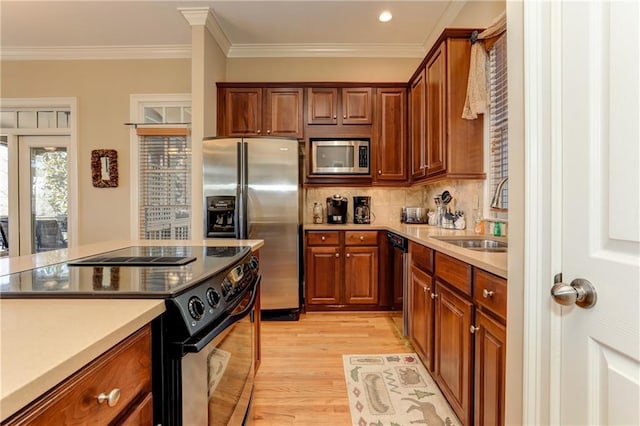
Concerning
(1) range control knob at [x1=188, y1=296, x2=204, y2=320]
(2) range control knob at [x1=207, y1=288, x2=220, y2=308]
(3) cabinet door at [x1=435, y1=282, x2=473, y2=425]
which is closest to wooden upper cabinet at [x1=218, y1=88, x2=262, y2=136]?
(3) cabinet door at [x1=435, y1=282, x2=473, y2=425]

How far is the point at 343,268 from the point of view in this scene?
327cm

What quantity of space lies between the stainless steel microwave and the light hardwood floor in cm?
153

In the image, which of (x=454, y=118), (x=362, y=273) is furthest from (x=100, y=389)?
(x=362, y=273)

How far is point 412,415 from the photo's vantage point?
1.71m

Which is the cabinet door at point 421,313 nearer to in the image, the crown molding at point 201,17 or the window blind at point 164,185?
the window blind at point 164,185

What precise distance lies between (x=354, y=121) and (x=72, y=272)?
3.00m

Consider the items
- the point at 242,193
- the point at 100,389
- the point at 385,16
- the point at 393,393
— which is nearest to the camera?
the point at 100,389

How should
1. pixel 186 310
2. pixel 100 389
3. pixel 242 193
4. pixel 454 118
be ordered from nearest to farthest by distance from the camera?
pixel 100 389, pixel 186 310, pixel 454 118, pixel 242 193

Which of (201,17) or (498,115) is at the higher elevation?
(201,17)

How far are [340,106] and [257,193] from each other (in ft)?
4.56

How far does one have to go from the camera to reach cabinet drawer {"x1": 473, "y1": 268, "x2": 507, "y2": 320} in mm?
1138

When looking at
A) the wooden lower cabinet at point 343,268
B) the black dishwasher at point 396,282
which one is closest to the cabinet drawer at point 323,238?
the wooden lower cabinet at point 343,268

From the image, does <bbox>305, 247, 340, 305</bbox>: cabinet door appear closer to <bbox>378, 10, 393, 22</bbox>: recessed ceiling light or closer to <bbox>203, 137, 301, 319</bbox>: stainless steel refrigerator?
<bbox>203, 137, 301, 319</bbox>: stainless steel refrigerator

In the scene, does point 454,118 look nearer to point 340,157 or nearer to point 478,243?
point 478,243
